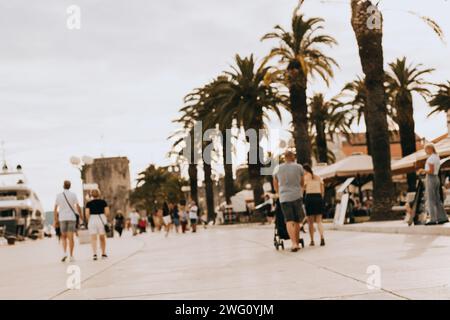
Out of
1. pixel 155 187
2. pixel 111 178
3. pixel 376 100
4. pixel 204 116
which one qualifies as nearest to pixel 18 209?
pixel 204 116

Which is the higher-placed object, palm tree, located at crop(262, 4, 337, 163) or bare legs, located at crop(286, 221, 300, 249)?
palm tree, located at crop(262, 4, 337, 163)

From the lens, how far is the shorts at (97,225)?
1504 cm

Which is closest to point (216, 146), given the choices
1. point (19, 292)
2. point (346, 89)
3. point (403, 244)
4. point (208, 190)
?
point (208, 190)

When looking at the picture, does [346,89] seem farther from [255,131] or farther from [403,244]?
[403,244]

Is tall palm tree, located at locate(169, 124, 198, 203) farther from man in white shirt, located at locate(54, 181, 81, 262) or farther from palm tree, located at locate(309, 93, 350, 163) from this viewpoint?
man in white shirt, located at locate(54, 181, 81, 262)

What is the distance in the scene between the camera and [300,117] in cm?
3173

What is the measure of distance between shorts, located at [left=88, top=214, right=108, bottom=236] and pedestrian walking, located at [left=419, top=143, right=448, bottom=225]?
20.7 feet

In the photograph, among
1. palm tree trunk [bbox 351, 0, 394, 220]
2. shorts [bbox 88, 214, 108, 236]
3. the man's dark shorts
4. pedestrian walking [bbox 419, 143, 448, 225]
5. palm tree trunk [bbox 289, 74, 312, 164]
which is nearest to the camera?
the man's dark shorts

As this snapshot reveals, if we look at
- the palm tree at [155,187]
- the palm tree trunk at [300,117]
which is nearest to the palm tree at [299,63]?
the palm tree trunk at [300,117]

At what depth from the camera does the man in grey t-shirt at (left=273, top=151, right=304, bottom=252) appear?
42.1 feet

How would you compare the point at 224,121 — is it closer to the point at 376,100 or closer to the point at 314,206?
the point at 376,100

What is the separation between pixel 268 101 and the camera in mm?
38625

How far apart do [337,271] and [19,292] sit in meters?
3.51

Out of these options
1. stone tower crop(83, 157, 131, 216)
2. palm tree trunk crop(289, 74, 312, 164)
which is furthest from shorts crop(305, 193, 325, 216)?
stone tower crop(83, 157, 131, 216)
